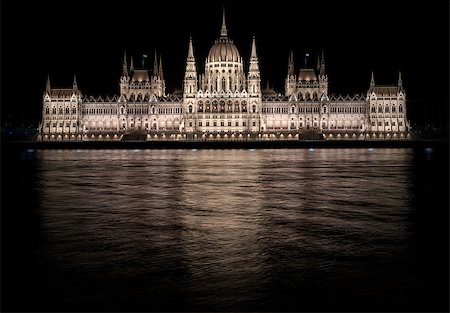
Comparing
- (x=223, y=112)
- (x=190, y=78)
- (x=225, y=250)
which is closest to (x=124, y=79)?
(x=190, y=78)

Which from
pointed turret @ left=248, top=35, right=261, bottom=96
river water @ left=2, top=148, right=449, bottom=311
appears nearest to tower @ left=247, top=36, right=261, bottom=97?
pointed turret @ left=248, top=35, right=261, bottom=96

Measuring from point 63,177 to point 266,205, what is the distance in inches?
740

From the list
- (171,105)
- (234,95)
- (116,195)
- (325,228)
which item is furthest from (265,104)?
(325,228)

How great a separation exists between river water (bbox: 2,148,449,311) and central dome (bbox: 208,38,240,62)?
11921 cm

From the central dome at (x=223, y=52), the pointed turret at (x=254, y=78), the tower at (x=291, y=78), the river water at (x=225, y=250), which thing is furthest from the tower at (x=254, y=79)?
the river water at (x=225, y=250)

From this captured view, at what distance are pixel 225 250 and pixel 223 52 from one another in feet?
439

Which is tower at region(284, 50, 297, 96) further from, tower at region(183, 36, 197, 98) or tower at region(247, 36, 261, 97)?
tower at region(183, 36, 197, 98)

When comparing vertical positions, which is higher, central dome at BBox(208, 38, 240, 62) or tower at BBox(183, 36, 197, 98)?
central dome at BBox(208, 38, 240, 62)

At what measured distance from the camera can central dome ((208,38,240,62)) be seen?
472 ft

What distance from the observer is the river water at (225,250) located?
10375mm

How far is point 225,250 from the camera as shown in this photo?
1388cm

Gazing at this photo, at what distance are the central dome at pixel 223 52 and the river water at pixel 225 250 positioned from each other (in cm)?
11921

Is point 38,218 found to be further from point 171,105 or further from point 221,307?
point 171,105

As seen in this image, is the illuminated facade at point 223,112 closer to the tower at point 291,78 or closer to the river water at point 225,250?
the tower at point 291,78
